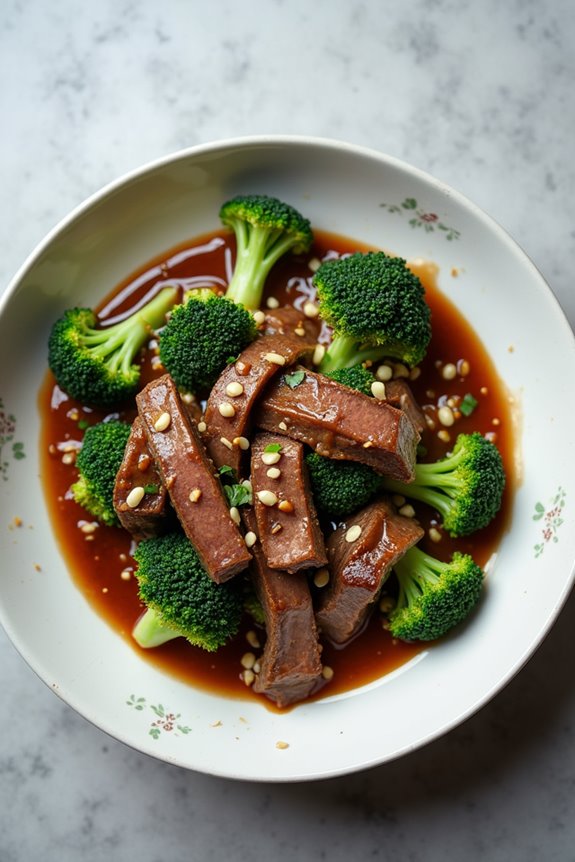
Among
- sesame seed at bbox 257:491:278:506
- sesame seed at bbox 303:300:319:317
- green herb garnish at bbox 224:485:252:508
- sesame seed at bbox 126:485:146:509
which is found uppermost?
sesame seed at bbox 303:300:319:317

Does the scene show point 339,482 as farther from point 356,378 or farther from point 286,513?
point 356,378

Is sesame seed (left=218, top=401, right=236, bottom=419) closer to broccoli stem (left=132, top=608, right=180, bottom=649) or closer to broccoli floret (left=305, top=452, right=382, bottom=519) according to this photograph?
broccoli floret (left=305, top=452, right=382, bottom=519)

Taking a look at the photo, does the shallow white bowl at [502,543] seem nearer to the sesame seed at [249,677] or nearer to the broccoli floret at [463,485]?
the sesame seed at [249,677]

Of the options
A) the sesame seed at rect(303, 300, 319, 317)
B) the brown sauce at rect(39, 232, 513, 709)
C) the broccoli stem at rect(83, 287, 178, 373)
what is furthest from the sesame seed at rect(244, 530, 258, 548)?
the sesame seed at rect(303, 300, 319, 317)

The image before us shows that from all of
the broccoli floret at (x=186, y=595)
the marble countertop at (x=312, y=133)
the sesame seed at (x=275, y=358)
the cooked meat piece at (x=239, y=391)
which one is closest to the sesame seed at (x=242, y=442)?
the cooked meat piece at (x=239, y=391)

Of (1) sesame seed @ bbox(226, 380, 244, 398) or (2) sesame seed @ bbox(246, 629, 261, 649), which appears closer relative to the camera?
(1) sesame seed @ bbox(226, 380, 244, 398)

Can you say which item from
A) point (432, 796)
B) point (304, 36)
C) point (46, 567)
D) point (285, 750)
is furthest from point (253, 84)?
point (432, 796)

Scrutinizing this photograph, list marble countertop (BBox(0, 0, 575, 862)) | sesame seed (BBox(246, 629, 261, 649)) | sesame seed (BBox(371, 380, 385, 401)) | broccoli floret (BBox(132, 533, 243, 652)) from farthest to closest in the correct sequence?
marble countertop (BBox(0, 0, 575, 862)), sesame seed (BBox(246, 629, 261, 649)), sesame seed (BBox(371, 380, 385, 401)), broccoli floret (BBox(132, 533, 243, 652))
